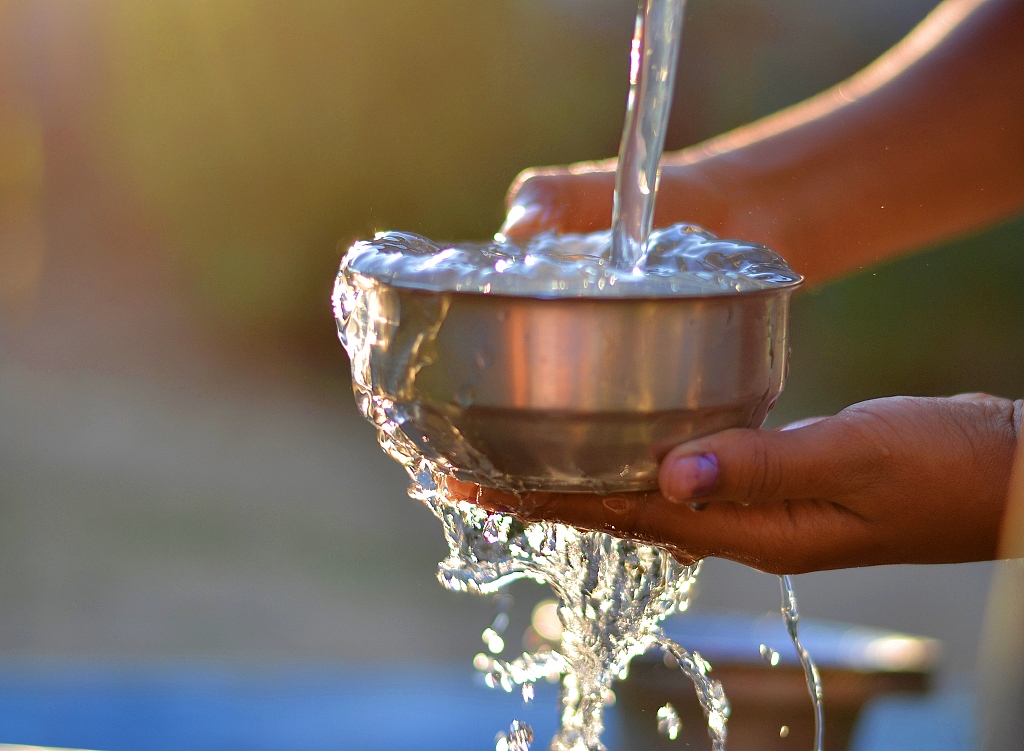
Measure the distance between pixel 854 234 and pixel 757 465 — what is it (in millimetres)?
513

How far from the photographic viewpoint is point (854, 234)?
1.14m

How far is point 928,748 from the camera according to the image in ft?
4.83

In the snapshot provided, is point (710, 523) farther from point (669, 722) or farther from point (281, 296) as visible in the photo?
point (281, 296)

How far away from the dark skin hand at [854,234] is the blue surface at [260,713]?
69 centimetres

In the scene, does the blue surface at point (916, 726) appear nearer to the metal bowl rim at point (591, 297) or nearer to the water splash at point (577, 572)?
the water splash at point (577, 572)

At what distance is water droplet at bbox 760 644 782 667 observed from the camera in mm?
1206

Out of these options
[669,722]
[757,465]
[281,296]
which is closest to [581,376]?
[757,465]

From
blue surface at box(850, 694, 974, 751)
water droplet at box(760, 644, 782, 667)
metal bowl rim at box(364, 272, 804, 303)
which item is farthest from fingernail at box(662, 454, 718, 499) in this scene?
blue surface at box(850, 694, 974, 751)

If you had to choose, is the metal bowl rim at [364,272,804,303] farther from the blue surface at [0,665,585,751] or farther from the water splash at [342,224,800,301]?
the blue surface at [0,665,585,751]

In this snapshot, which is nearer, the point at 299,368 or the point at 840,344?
the point at 840,344

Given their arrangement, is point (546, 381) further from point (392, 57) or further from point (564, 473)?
point (392, 57)

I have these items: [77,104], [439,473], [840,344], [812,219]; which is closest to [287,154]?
[77,104]

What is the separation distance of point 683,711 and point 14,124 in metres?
3.86

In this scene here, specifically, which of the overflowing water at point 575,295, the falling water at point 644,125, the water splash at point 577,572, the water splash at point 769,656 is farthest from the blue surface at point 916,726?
the falling water at point 644,125
